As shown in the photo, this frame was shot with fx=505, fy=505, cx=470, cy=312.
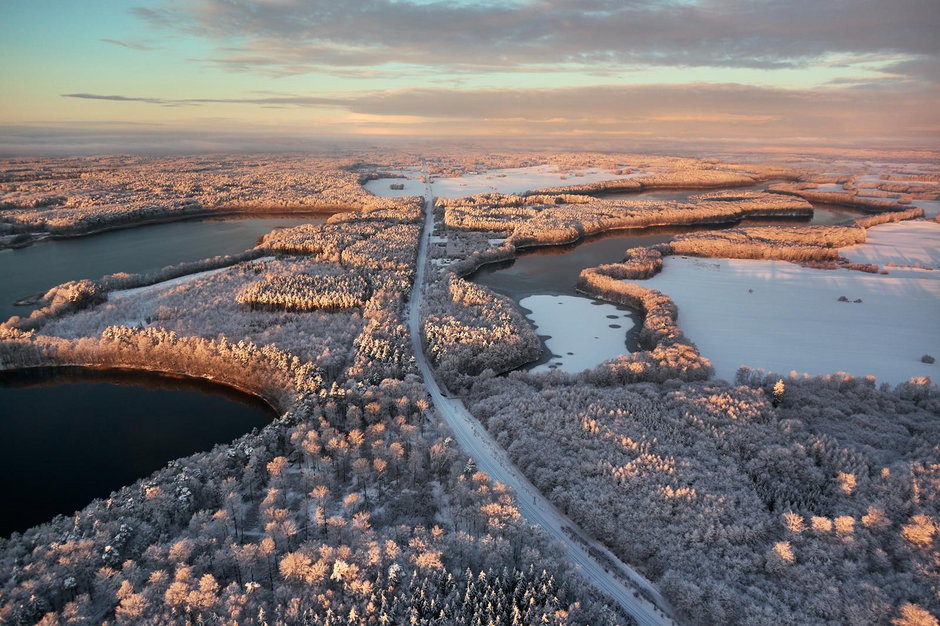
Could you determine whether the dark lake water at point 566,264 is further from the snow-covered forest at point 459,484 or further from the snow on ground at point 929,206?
the snow on ground at point 929,206

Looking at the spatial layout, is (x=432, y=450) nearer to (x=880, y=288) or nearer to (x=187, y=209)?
(x=880, y=288)

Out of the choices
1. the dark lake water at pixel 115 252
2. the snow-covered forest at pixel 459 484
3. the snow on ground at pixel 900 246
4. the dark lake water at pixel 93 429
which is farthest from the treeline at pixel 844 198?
the dark lake water at pixel 93 429

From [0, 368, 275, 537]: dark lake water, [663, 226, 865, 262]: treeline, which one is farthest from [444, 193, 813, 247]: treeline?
[0, 368, 275, 537]: dark lake water

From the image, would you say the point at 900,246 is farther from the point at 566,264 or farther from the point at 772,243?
the point at 566,264

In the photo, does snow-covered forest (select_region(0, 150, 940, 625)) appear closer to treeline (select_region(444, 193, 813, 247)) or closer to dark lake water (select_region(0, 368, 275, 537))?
dark lake water (select_region(0, 368, 275, 537))

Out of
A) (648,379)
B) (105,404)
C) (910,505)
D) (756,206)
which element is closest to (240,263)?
(105,404)
